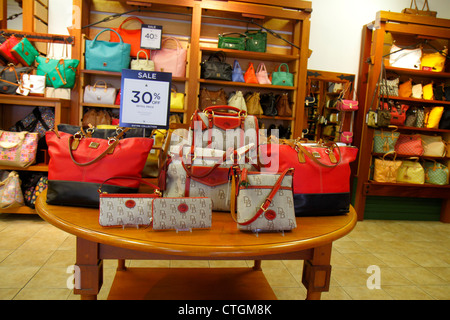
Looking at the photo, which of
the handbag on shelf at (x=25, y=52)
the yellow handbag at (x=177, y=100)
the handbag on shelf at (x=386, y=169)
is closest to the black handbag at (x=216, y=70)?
the yellow handbag at (x=177, y=100)

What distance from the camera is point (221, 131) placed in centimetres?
177

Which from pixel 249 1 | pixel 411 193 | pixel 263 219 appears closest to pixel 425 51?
pixel 411 193

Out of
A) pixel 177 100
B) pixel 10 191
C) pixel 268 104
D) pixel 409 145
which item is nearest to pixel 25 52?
pixel 10 191

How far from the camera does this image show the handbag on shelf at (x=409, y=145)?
180 inches

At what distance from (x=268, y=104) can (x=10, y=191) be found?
10.3ft

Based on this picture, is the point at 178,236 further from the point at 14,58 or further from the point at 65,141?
the point at 14,58

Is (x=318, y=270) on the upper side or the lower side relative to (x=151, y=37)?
lower

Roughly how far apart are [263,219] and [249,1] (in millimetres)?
3578

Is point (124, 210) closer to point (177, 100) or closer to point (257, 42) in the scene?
point (177, 100)

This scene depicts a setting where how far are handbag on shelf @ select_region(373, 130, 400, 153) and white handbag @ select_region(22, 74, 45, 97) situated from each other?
4.19 m

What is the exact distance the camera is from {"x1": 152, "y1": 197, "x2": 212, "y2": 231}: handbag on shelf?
4.00 ft

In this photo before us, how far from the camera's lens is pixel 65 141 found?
56.2 inches

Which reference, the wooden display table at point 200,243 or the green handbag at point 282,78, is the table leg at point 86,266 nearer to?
the wooden display table at point 200,243

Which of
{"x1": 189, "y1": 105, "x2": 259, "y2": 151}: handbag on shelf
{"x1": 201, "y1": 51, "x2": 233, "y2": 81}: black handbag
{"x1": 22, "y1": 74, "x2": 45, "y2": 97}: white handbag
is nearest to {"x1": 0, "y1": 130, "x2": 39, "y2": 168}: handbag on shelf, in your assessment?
{"x1": 22, "y1": 74, "x2": 45, "y2": 97}: white handbag
